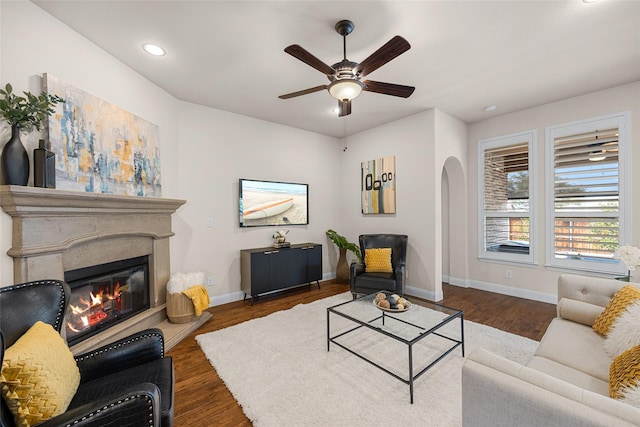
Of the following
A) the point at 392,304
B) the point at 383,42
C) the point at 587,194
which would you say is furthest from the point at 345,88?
the point at 587,194

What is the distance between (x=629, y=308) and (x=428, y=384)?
1.31m

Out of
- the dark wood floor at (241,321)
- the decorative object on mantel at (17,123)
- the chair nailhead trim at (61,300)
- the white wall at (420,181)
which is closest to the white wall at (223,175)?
the dark wood floor at (241,321)

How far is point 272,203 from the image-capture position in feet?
14.3

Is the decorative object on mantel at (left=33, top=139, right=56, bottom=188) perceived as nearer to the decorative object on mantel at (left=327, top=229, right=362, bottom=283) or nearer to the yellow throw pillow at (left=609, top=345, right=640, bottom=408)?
the yellow throw pillow at (left=609, top=345, right=640, bottom=408)

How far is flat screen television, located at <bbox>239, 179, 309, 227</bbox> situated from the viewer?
13.4 feet

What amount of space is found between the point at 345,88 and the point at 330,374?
231 cm

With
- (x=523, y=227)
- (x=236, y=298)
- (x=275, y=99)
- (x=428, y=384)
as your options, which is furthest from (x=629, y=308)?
(x=236, y=298)

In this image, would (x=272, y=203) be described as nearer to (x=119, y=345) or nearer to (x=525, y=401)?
(x=119, y=345)

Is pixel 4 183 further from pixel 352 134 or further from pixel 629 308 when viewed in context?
pixel 352 134

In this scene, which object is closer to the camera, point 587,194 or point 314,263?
point 587,194

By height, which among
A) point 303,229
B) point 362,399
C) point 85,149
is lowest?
point 362,399

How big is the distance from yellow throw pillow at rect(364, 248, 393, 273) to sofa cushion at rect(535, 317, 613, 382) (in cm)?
210

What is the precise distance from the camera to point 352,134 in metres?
5.15

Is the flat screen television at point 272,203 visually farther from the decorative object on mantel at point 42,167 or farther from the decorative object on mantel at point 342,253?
the decorative object on mantel at point 42,167
